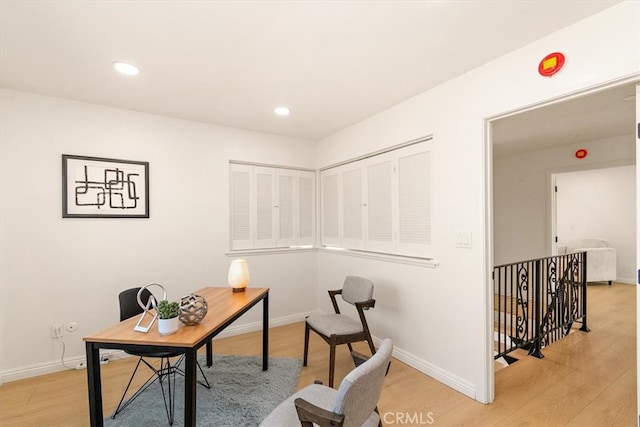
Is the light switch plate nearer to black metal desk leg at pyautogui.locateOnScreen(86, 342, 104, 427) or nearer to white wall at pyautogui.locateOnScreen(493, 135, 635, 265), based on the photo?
black metal desk leg at pyautogui.locateOnScreen(86, 342, 104, 427)

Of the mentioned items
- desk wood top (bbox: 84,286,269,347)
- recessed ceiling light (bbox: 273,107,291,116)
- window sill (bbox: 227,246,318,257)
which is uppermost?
recessed ceiling light (bbox: 273,107,291,116)

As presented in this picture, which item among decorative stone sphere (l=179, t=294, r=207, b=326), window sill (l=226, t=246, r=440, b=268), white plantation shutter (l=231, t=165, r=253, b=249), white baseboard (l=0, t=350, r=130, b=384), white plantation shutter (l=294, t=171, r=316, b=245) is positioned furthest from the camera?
white plantation shutter (l=294, t=171, r=316, b=245)

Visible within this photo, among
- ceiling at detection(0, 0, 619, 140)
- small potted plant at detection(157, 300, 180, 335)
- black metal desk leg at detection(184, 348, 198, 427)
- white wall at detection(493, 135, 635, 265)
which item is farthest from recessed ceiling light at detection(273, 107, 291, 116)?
white wall at detection(493, 135, 635, 265)

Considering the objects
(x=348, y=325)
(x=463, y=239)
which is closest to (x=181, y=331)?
(x=348, y=325)

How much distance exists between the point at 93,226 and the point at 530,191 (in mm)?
6265

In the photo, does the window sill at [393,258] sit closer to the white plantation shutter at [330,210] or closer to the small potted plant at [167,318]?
the white plantation shutter at [330,210]

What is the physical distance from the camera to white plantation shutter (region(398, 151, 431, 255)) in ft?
9.10

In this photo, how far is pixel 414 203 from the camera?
291 centimetres

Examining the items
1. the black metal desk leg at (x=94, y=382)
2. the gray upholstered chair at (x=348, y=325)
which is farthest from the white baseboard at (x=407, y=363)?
the black metal desk leg at (x=94, y=382)

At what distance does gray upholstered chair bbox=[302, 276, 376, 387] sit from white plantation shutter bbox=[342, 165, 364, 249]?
771mm

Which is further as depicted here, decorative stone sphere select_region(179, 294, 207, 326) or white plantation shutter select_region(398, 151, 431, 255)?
white plantation shutter select_region(398, 151, 431, 255)

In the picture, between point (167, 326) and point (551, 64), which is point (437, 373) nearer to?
point (167, 326)

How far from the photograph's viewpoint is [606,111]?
3.12 metres

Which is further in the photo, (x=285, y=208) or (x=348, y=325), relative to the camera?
(x=285, y=208)
